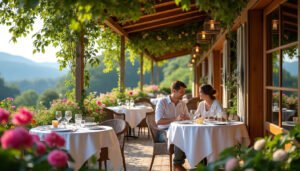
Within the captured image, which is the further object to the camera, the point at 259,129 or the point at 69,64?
the point at 69,64

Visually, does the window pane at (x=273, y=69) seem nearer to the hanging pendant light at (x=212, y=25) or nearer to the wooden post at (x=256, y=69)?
the wooden post at (x=256, y=69)

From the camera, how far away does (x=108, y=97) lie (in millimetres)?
11000

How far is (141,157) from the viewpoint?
292 inches

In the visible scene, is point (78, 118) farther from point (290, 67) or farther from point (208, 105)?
point (290, 67)

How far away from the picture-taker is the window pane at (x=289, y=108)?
417 centimetres

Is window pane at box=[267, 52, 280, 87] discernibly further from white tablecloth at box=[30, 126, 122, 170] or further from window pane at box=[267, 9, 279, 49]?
white tablecloth at box=[30, 126, 122, 170]

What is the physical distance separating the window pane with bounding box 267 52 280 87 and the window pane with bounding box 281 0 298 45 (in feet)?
1.31

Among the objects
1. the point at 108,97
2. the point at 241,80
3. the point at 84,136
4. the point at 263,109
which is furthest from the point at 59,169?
the point at 108,97

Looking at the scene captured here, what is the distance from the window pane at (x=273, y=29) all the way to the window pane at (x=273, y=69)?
125 millimetres

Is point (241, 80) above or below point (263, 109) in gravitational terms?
above

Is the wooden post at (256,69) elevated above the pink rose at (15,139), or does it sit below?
above

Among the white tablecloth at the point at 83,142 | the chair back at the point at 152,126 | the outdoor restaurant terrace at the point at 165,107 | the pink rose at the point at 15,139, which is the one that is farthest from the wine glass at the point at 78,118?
the pink rose at the point at 15,139

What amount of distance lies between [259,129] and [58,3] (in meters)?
3.62

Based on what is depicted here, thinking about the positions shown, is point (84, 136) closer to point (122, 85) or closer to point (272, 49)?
point (272, 49)
